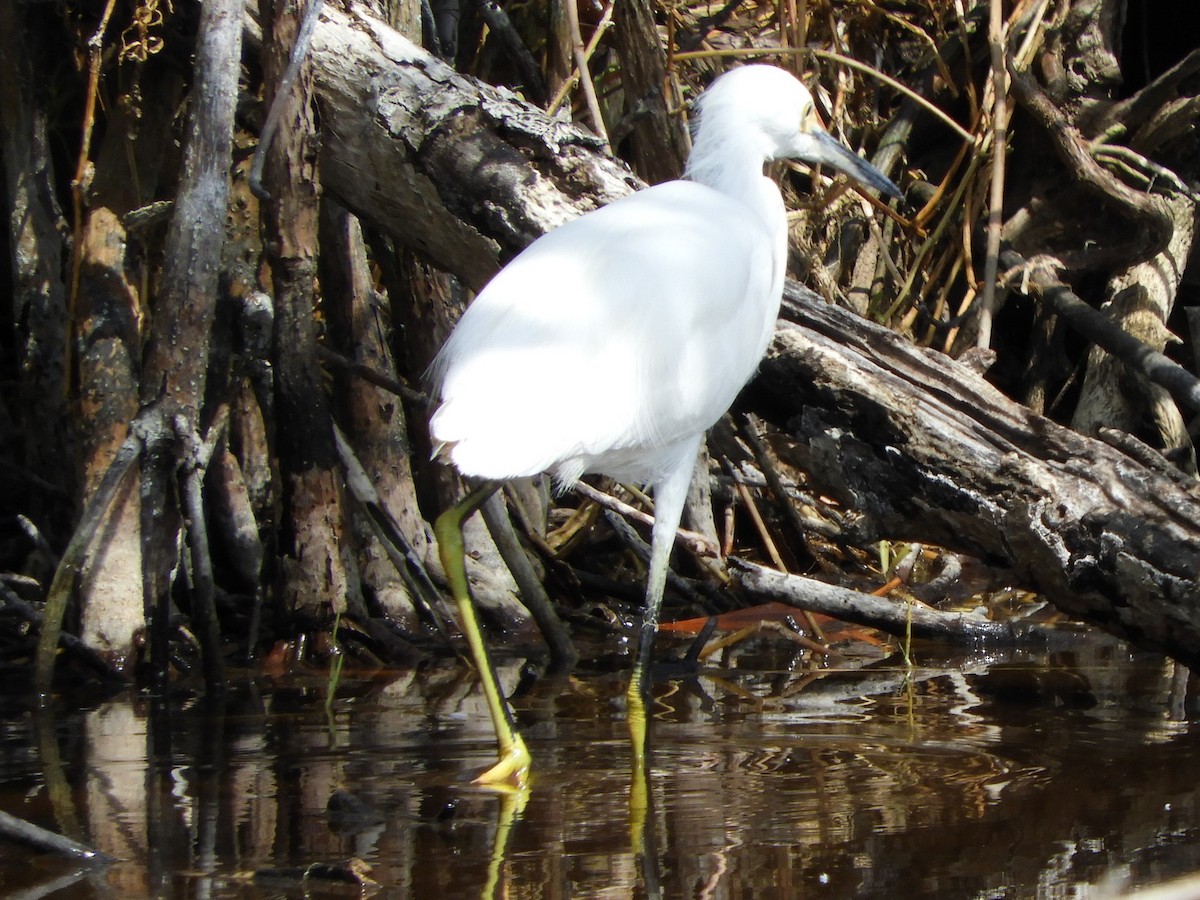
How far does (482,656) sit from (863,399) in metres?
1.02

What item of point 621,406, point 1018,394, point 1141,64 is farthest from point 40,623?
point 1141,64

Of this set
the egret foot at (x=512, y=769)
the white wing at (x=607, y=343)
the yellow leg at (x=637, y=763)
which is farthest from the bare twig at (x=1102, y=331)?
the egret foot at (x=512, y=769)

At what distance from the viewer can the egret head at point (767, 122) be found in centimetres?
395

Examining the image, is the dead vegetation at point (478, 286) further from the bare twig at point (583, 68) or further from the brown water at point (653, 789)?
the brown water at point (653, 789)

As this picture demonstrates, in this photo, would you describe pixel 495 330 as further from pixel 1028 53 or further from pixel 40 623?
pixel 1028 53

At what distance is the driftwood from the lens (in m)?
3.09

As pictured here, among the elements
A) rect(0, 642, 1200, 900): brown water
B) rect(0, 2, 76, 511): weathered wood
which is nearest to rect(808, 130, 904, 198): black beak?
rect(0, 642, 1200, 900): brown water

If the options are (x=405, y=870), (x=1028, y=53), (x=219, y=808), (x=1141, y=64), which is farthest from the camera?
(x=1141, y=64)

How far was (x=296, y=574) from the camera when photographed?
4125 millimetres

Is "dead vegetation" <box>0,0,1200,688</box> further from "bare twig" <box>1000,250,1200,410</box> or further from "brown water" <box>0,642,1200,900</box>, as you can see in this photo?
"brown water" <box>0,642,1200,900</box>

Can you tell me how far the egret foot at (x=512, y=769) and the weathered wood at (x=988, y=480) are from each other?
0.98 metres

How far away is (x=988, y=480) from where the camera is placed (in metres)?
3.20

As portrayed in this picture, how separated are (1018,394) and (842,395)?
2.98 metres

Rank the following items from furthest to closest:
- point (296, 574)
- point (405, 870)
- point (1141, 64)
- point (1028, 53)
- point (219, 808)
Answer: point (1141, 64) < point (1028, 53) < point (296, 574) < point (219, 808) < point (405, 870)
